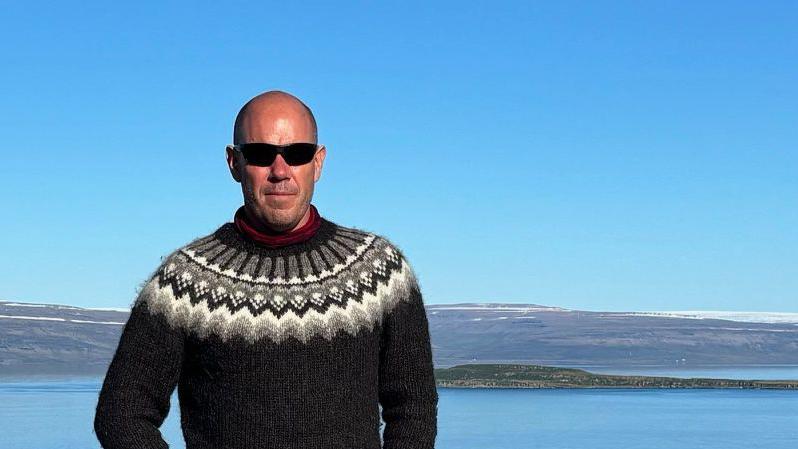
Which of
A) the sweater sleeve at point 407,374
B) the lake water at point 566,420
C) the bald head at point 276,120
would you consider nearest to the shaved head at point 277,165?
the bald head at point 276,120

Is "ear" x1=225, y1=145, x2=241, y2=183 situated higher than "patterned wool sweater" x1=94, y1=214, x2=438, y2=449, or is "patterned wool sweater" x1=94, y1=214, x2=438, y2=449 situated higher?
"ear" x1=225, y1=145, x2=241, y2=183

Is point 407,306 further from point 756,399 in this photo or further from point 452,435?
point 756,399

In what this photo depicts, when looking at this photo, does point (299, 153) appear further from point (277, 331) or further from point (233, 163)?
point (277, 331)

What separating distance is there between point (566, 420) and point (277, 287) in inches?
4839

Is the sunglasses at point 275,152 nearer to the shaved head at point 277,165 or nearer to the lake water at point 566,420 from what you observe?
the shaved head at point 277,165

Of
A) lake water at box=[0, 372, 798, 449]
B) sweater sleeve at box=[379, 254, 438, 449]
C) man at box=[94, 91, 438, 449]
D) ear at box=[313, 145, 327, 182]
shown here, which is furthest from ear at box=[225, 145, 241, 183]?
lake water at box=[0, 372, 798, 449]

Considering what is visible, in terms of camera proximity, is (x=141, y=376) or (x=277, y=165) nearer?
(x=277, y=165)

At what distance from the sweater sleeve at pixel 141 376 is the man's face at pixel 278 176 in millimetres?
617

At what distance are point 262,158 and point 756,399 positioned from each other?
599 ft

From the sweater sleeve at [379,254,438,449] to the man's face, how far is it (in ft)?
1.94

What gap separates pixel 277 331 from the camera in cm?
502

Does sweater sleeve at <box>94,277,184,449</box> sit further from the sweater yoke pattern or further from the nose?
the nose

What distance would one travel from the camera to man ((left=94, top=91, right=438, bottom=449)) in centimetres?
494

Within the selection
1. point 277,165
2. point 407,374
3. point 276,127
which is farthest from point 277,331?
point 276,127
